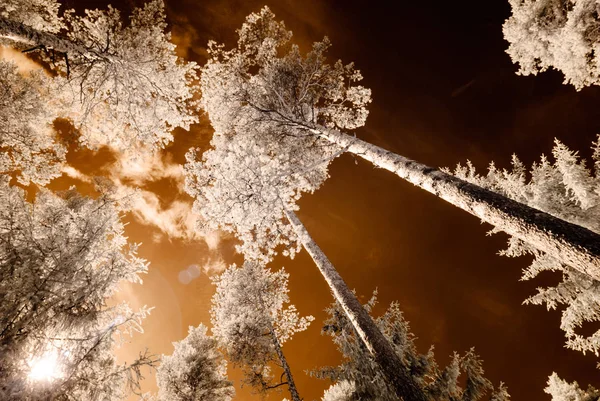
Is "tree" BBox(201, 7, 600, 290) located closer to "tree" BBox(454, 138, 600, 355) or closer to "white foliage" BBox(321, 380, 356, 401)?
"tree" BBox(454, 138, 600, 355)

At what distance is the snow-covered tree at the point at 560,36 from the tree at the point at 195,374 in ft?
64.7

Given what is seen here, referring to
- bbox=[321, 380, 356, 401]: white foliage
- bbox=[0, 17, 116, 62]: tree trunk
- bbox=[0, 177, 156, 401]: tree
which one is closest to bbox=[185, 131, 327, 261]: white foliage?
bbox=[0, 177, 156, 401]: tree

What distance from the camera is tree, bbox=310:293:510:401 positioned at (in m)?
6.55

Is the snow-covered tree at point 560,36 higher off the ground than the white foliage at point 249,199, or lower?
higher

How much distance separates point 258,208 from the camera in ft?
23.2

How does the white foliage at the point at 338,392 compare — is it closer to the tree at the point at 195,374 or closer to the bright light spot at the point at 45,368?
the tree at the point at 195,374

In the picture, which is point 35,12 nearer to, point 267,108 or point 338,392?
point 267,108

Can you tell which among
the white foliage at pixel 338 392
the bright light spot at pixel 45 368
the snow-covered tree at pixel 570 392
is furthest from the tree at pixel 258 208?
the snow-covered tree at pixel 570 392

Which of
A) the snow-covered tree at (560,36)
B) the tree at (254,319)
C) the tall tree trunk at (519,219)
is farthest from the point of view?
the tree at (254,319)

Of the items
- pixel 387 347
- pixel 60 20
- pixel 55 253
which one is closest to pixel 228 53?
pixel 60 20

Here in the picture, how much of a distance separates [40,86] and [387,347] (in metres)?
13.3

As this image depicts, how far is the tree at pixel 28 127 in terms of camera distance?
7.79 m

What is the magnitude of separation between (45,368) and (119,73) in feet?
22.7

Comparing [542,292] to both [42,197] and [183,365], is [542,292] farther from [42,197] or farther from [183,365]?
[42,197]
